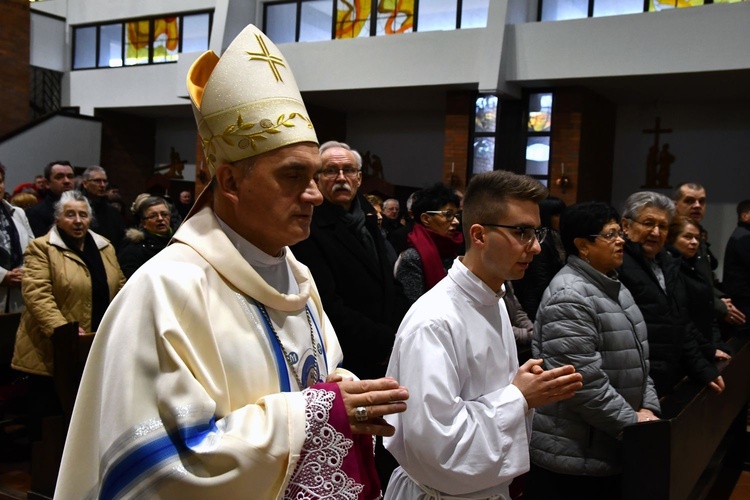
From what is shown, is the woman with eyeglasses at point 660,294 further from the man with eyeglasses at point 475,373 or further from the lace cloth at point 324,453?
the lace cloth at point 324,453

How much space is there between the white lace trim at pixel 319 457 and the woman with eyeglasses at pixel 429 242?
2.40 metres

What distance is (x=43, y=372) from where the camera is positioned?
4250mm

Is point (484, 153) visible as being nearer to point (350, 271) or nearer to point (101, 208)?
point (101, 208)

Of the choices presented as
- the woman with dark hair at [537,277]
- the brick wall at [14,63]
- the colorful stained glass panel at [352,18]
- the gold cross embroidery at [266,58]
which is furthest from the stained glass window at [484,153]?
the gold cross embroidery at [266,58]

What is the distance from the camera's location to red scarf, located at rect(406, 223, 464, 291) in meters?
3.81

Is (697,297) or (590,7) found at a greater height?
(590,7)

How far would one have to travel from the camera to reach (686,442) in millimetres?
3121

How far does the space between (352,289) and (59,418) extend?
1.46 m

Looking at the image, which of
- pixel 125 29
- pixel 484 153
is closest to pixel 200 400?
pixel 484 153

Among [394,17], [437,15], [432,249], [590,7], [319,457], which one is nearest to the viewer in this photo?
[319,457]

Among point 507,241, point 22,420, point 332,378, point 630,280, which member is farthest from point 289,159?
point 22,420

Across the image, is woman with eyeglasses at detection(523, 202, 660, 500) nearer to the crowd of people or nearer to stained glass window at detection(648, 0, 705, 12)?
the crowd of people

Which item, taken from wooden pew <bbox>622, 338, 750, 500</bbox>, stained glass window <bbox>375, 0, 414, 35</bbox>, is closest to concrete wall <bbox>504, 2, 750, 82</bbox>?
stained glass window <bbox>375, 0, 414, 35</bbox>

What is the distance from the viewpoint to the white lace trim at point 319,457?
4.46 ft
